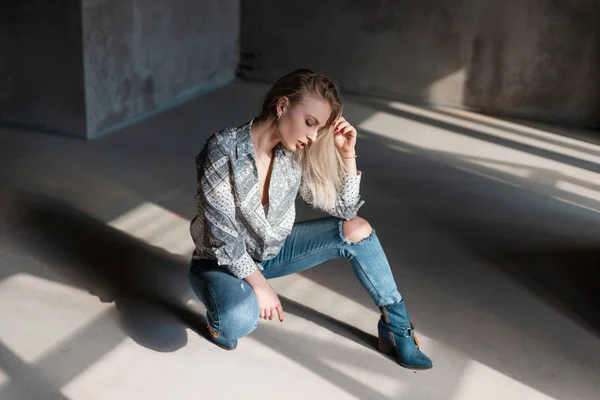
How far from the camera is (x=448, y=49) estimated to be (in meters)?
6.98

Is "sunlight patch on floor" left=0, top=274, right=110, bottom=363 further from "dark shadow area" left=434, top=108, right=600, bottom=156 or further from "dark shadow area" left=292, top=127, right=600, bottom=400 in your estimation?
"dark shadow area" left=434, top=108, right=600, bottom=156

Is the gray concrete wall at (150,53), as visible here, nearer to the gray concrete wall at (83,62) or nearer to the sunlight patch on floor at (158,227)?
the gray concrete wall at (83,62)

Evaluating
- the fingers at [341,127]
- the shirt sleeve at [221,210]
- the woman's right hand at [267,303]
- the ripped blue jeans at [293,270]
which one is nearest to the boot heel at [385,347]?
the ripped blue jeans at [293,270]

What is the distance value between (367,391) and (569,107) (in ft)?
15.5

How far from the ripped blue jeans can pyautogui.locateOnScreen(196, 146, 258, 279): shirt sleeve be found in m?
0.09

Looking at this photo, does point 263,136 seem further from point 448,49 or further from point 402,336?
point 448,49

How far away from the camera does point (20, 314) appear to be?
3.10 m

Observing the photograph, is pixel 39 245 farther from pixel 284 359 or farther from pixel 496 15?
pixel 496 15

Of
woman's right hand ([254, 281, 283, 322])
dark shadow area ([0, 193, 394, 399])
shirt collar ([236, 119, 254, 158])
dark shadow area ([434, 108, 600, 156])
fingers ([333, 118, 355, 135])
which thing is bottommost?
dark shadow area ([434, 108, 600, 156])

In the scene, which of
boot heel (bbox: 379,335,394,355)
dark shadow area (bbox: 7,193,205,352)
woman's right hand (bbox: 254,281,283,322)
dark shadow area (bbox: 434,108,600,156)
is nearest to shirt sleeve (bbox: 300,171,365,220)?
woman's right hand (bbox: 254,281,283,322)

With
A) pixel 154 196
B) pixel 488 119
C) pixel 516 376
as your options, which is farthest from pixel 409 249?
pixel 488 119

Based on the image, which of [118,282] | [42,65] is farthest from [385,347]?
[42,65]

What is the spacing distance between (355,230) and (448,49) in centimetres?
453

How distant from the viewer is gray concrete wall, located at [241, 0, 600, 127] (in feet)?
21.7
